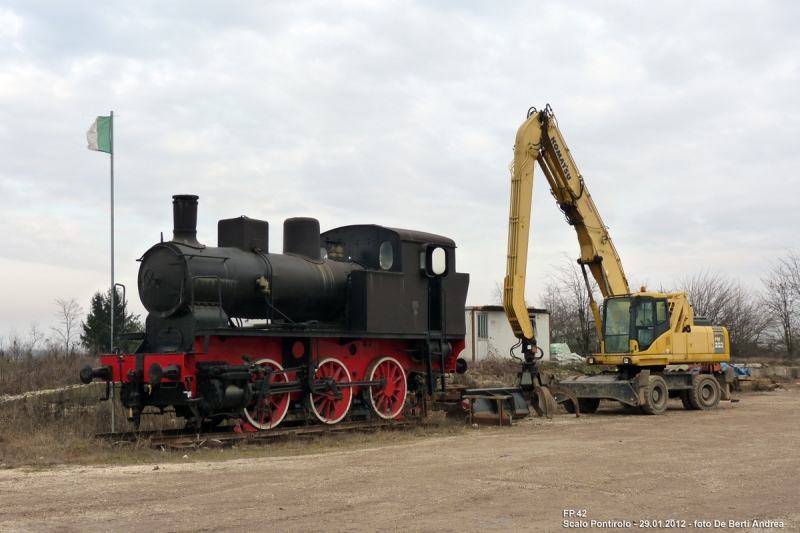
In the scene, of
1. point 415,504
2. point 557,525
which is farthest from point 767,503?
point 415,504

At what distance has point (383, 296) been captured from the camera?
13.3 m

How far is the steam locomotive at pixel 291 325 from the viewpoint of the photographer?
10.9m

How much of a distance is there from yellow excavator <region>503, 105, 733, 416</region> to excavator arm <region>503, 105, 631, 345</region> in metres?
0.02

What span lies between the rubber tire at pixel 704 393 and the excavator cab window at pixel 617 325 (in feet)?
7.08

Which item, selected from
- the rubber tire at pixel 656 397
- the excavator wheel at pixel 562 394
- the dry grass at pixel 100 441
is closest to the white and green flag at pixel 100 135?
the dry grass at pixel 100 441

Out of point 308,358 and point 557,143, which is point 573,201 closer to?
point 557,143

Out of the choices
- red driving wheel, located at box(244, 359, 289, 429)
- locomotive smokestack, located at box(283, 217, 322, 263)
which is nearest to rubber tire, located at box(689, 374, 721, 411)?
locomotive smokestack, located at box(283, 217, 322, 263)

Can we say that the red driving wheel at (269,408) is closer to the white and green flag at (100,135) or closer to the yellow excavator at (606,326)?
the yellow excavator at (606,326)

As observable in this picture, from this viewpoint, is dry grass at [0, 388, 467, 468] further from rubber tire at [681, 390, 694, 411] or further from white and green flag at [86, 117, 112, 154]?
rubber tire at [681, 390, 694, 411]

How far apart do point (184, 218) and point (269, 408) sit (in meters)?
3.05

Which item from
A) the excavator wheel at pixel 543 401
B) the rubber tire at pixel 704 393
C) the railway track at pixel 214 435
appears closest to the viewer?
the railway track at pixel 214 435

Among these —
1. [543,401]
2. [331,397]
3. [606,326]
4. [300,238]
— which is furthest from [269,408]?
[606,326]

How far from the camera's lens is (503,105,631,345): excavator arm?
1559cm

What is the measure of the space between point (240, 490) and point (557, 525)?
3008 millimetres
